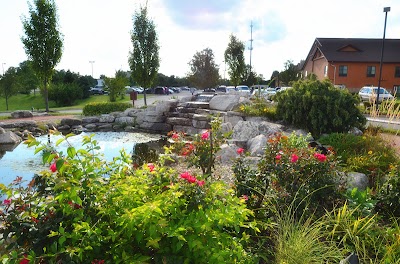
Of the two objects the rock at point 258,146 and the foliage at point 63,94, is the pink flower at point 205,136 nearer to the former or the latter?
the rock at point 258,146

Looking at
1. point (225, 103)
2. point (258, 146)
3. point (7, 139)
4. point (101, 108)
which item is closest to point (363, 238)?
point (258, 146)

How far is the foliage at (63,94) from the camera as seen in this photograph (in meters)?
30.2

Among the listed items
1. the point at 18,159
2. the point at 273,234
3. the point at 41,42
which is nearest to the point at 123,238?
the point at 273,234

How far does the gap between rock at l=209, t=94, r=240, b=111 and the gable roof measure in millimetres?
28105

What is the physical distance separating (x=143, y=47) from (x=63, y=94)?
13.7m

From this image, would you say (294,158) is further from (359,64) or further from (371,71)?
(371,71)

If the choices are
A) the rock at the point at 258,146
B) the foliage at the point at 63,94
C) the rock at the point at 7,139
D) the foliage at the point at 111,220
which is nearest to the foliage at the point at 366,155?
the rock at the point at 258,146

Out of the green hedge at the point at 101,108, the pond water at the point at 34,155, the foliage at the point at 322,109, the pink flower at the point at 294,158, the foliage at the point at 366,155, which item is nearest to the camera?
the pink flower at the point at 294,158

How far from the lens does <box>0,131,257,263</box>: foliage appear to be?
1992mm

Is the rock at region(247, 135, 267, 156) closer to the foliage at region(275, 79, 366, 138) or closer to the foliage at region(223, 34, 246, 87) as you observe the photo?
the foliage at region(275, 79, 366, 138)

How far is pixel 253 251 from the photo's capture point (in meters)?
2.81

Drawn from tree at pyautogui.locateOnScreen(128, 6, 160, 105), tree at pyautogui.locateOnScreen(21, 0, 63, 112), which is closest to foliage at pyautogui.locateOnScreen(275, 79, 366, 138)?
tree at pyautogui.locateOnScreen(128, 6, 160, 105)

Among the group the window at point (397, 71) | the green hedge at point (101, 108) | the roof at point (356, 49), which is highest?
the roof at point (356, 49)

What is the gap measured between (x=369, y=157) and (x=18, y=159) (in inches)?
336
